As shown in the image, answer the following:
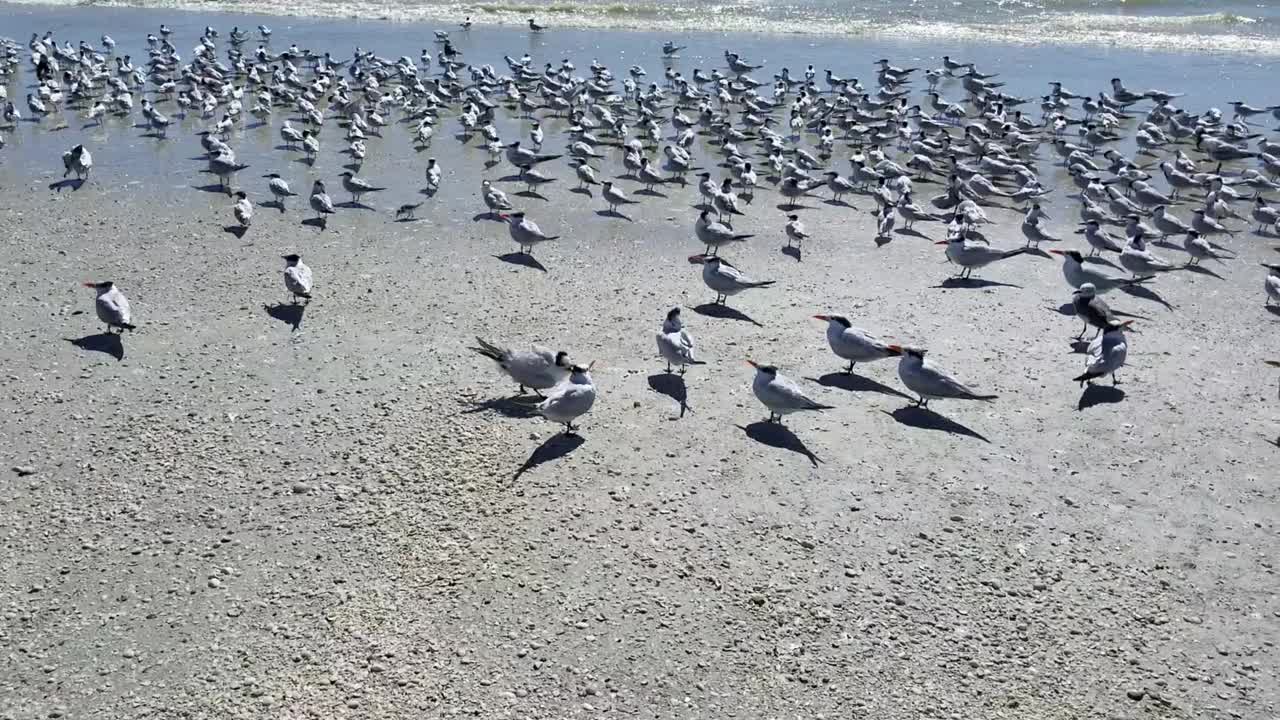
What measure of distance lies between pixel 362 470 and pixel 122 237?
315 inches

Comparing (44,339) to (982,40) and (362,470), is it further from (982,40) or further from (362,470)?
(982,40)

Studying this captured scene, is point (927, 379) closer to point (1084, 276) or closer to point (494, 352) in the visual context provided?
point (494, 352)

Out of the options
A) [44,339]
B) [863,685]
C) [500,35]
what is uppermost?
[500,35]

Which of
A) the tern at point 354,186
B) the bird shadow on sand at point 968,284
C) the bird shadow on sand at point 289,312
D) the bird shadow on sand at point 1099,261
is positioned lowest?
the bird shadow on sand at point 289,312

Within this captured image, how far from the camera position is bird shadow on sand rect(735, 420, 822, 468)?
9539 millimetres

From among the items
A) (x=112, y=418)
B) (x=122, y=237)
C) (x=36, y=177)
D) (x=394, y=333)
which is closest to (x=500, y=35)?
(x=36, y=177)

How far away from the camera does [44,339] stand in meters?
11.1

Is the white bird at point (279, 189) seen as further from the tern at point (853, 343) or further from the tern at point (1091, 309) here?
the tern at point (1091, 309)

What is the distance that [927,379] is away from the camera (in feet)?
33.6

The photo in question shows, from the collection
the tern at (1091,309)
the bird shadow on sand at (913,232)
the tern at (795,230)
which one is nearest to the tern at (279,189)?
the tern at (795,230)

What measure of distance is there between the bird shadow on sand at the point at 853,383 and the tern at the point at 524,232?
5.13m

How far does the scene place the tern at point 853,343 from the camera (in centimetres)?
1089

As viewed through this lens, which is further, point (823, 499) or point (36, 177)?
point (36, 177)

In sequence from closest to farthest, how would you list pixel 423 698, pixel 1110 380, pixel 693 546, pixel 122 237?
pixel 423 698 → pixel 693 546 → pixel 1110 380 → pixel 122 237
